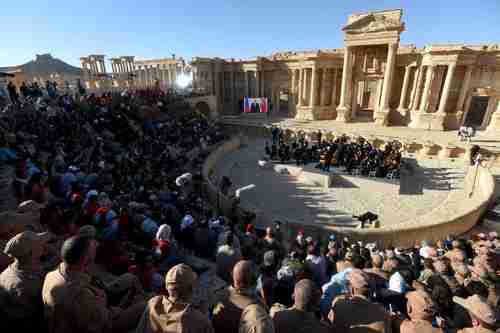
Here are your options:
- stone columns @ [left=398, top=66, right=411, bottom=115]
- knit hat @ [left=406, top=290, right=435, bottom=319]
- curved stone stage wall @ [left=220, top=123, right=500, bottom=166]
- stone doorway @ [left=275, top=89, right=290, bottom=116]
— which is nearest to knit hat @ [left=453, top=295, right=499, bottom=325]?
knit hat @ [left=406, top=290, right=435, bottom=319]

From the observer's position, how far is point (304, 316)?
8.78ft

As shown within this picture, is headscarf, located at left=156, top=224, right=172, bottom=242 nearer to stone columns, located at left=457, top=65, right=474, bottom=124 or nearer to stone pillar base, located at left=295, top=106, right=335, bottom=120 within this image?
stone pillar base, located at left=295, top=106, right=335, bottom=120

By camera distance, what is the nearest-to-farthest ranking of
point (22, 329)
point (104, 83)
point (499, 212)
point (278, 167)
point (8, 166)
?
point (22, 329), point (8, 166), point (499, 212), point (278, 167), point (104, 83)

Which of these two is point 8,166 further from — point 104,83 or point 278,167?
point 104,83

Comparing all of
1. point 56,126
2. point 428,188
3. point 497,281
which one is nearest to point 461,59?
point 428,188

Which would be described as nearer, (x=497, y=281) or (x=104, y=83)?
(x=497, y=281)

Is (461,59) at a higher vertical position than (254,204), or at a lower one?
higher

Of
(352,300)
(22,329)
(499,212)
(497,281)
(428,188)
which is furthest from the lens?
(428,188)

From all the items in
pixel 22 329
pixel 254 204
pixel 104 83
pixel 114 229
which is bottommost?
pixel 254 204

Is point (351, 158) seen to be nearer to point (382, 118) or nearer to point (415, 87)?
point (382, 118)

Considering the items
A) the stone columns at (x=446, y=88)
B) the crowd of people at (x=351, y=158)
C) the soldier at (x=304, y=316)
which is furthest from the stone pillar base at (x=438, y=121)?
the soldier at (x=304, y=316)

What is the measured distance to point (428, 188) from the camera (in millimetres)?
16766

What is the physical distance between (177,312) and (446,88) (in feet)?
105

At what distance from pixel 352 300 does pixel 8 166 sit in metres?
12.4
